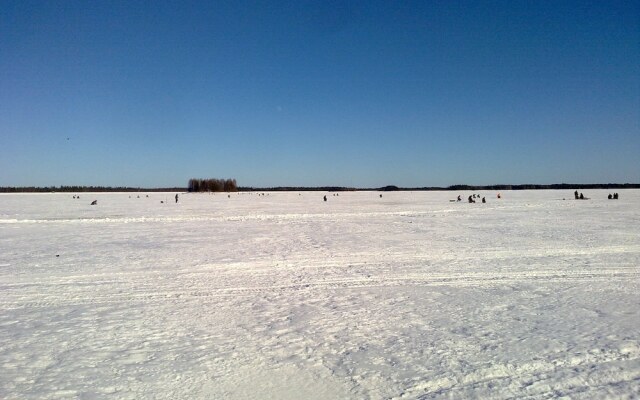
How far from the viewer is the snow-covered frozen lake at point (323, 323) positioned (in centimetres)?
341

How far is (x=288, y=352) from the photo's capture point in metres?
4.08

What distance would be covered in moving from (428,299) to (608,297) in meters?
2.23

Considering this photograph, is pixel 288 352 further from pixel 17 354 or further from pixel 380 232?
pixel 380 232

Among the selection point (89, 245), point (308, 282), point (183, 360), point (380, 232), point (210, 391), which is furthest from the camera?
point (380, 232)

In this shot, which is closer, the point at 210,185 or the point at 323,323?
the point at 323,323

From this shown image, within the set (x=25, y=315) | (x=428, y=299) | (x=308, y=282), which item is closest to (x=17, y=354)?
(x=25, y=315)

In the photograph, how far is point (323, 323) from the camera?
16.0 feet

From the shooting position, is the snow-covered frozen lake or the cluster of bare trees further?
the cluster of bare trees

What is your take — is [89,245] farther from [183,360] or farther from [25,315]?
[183,360]

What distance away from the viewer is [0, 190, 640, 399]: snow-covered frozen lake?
134 inches

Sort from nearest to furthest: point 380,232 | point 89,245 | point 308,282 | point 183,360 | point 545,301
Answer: point 183,360 → point 545,301 → point 308,282 → point 89,245 → point 380,232

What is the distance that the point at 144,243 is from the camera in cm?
1159

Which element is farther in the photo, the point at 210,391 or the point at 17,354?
the point at 17,354

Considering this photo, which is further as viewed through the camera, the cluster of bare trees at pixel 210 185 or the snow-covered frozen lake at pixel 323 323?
the cluster of bare trees at pixel 210 185
